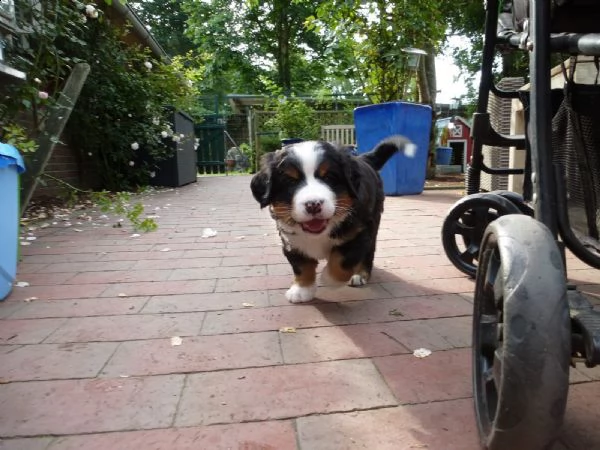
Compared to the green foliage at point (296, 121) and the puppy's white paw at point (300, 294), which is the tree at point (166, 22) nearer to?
the green foliage at point (296, 121)

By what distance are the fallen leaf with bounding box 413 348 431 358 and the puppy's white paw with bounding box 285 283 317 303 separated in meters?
0.81

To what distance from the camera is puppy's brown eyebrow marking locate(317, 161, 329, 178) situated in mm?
2352

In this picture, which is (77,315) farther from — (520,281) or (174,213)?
(174,213)

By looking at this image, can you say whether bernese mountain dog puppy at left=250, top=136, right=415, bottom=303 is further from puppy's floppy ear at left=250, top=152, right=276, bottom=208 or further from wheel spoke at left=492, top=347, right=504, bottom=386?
wheel spoke at left=492, top=347, right=504, bottom=386

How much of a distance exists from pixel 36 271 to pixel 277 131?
1035cm

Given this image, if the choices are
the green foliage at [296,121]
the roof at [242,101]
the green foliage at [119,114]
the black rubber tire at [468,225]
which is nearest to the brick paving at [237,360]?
the black rubber tire at [468,225]

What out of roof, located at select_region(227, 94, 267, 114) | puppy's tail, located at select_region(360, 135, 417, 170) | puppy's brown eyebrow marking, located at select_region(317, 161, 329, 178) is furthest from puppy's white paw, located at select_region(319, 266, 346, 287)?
roof, located at select_region(227, 94, 267, 114)

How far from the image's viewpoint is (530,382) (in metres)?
0.88

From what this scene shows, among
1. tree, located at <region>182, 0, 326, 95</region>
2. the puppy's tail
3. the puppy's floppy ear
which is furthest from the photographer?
tree, located at <region>182, 0, 326, 95</region>

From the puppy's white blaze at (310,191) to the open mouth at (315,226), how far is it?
0.21 ft

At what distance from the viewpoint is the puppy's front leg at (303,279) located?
2.54 m

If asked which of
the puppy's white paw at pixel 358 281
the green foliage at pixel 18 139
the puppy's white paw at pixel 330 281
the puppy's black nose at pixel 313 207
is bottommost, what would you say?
the puppy's white paw at pixel 358 281

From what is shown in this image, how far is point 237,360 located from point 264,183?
1.00 metres

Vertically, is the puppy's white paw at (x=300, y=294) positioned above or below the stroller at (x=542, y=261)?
below
